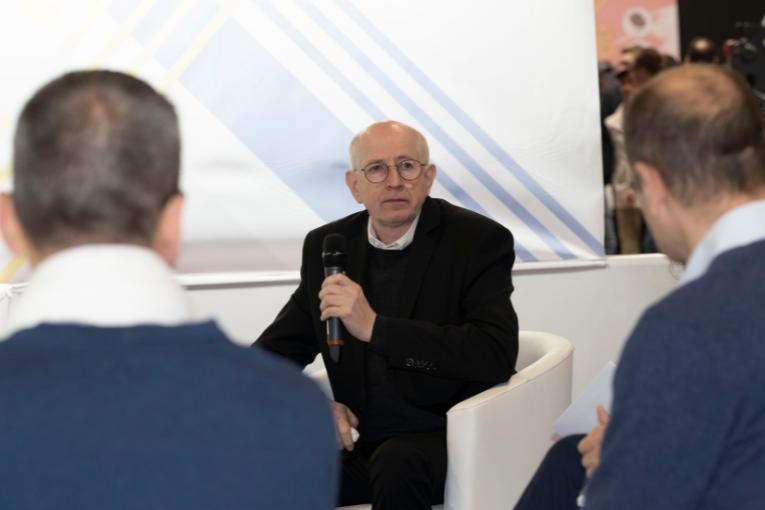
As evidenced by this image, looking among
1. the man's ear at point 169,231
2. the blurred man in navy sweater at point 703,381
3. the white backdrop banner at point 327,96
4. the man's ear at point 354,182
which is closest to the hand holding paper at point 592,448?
the blurred man in navy sweater at point 703,381

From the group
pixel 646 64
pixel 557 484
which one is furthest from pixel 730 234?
pixel 646 64

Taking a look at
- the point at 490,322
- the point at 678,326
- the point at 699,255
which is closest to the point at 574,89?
the point at 490,322

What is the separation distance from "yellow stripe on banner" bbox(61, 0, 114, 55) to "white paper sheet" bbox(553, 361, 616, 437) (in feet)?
7.51

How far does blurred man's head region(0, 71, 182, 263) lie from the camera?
2.53 ft

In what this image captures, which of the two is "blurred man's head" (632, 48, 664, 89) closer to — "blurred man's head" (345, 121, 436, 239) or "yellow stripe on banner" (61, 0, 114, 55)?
"blurred man's head" (345, 121, 436, 239)

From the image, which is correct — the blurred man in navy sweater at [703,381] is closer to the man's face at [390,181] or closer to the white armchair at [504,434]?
the white armchair at [504,434]

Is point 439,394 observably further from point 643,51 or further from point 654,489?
point 643,51

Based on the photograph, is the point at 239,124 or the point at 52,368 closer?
the point at 52,368

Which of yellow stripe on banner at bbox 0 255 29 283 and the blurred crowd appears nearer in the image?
yellow stripe on banner at bbox 0 255 29 283

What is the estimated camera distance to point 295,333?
8.03 ft

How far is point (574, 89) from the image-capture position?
3.43 m

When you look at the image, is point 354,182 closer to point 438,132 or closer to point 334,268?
point 334,268

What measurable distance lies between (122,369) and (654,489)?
0.67m

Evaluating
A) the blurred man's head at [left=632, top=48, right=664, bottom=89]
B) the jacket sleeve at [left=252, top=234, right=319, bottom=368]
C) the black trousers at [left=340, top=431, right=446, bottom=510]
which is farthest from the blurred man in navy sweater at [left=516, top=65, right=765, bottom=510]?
the blurred man's head at [left=632, top=48, right=664, bottom=89]
